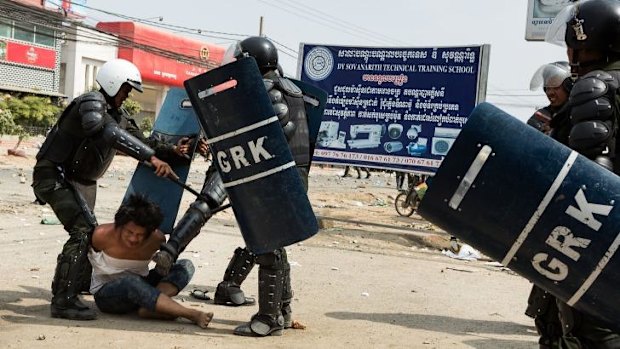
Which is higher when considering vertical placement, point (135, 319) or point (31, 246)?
point (135, 319)

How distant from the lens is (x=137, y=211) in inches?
182

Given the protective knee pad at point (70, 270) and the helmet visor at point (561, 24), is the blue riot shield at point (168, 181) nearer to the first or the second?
the protective knee pad at point (70, 270)

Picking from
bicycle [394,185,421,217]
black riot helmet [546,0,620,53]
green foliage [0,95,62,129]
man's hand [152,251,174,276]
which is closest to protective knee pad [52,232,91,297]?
man's hand [152,251,174,276]

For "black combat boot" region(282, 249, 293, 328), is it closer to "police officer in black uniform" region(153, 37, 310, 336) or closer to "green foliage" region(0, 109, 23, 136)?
"police officer in black uniform" region(153, 37, 310, 336)

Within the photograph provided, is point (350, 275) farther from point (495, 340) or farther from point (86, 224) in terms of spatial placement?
point (86, 224)

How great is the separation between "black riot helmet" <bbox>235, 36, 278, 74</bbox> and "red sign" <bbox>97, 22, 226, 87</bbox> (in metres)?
39.0

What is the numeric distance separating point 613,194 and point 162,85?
157ft

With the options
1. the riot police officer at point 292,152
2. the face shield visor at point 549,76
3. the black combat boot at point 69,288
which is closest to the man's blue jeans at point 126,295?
the black combat boot at point 69,288

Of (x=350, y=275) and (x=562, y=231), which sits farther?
(x=350, y=275)

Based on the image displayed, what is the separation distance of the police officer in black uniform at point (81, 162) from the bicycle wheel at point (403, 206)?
9.59 meters

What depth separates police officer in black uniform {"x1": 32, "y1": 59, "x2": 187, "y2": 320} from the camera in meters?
4.62

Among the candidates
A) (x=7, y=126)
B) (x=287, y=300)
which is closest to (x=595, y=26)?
(x=287, y=300)

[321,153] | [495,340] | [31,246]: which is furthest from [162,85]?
[495,340]

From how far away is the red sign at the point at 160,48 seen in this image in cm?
4438
